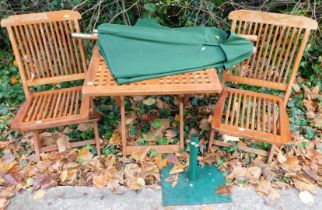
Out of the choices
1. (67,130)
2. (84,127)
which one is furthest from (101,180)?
(67,130)

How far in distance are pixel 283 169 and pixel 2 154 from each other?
272cm

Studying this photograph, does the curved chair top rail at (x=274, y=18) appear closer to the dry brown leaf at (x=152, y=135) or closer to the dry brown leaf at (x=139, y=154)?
the dry brown leaf at (x=152, y=135)

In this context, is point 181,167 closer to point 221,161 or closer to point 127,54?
point 221,161

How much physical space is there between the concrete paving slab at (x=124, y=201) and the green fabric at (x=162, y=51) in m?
1.07

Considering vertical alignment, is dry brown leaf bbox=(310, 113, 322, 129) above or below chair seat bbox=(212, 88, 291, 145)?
below

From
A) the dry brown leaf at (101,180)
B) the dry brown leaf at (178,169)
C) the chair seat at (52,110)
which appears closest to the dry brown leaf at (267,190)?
the dry brown leaf at (178,169)

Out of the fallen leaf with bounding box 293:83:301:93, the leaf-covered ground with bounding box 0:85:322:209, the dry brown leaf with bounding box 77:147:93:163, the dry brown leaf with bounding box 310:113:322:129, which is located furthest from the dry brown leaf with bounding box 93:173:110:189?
the fallen leaf with bounding box 293:83:301:93

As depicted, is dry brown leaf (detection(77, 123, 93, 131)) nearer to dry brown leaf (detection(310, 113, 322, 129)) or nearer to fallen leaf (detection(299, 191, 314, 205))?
fallen leaf (detection(299, 191, 314, 205))

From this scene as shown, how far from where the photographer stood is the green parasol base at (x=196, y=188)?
2.73 meters

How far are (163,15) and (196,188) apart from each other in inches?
84.7

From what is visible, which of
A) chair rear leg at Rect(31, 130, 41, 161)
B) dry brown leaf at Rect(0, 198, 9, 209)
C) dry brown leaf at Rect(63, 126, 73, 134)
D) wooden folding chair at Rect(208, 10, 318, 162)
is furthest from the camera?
dry brown leaf at Rect(63, 126, 73, 134)

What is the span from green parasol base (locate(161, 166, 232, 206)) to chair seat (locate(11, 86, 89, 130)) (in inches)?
37.6

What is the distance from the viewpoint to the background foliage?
3539 mm

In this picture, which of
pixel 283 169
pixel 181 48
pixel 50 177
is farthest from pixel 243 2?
pixel 50 177
